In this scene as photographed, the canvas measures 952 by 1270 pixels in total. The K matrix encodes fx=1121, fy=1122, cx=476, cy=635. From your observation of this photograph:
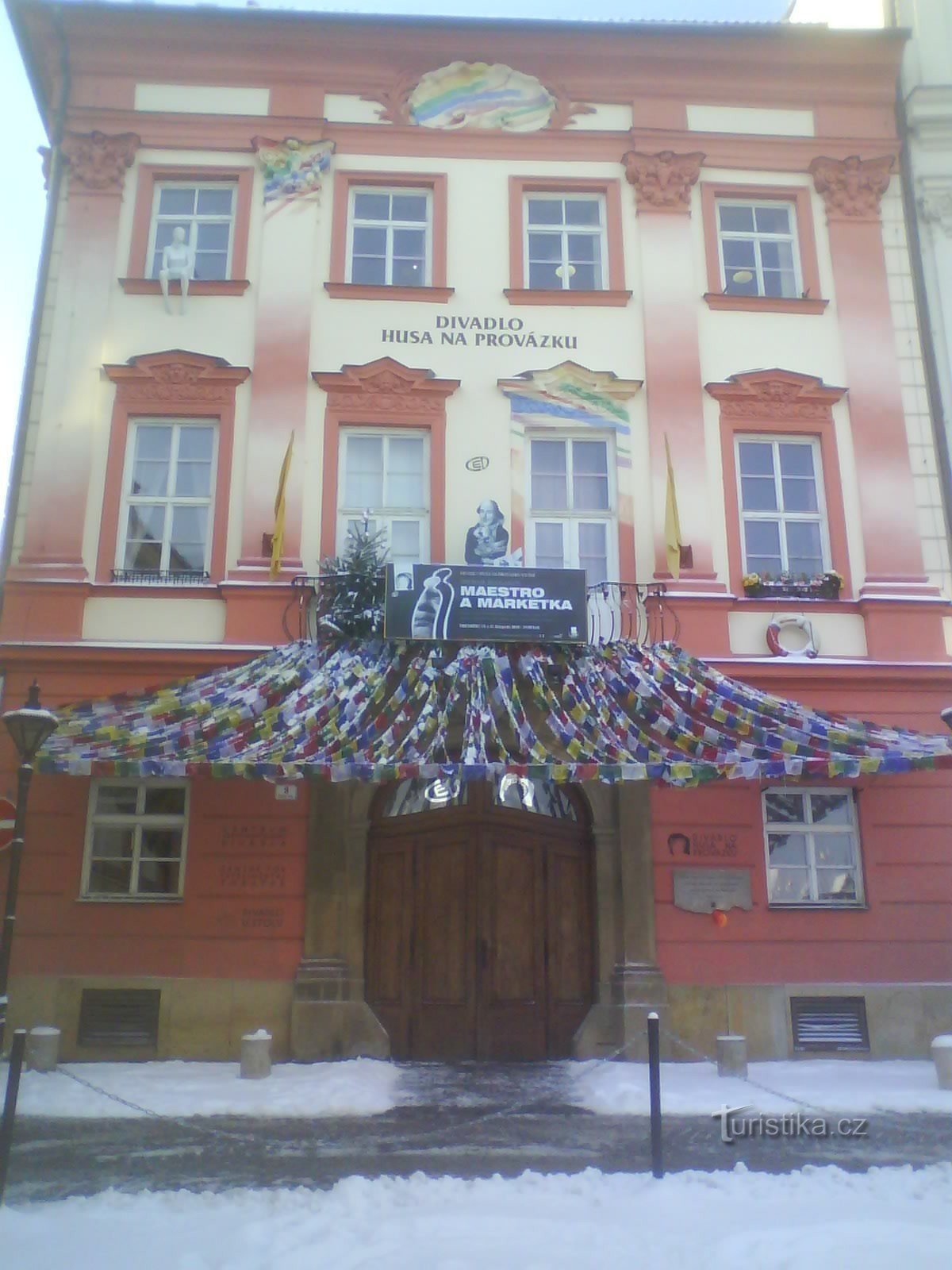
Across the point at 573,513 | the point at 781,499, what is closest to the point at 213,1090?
the point at 573,513

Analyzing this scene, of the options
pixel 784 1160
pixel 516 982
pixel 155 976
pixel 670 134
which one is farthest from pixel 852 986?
pixel 670 134

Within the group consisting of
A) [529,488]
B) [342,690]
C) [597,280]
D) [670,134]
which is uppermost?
[670,134]

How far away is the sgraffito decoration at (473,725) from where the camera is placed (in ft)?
30.2

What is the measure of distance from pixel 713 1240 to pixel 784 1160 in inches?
68.2

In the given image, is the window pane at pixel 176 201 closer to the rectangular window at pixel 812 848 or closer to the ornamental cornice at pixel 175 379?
the ornamental cornice at pixel 175 379

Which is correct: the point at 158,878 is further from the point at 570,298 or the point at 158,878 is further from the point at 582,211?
the point at 582,211

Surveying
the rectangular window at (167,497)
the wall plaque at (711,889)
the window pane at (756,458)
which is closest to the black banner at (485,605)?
the rectangular window at (167,497)

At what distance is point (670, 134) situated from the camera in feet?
44.5

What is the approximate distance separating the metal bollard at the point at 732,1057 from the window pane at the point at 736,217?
30.7 feet

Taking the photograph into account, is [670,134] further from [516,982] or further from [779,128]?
A: [516,982]

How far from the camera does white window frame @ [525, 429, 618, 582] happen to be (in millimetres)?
12297

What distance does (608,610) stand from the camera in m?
11.9

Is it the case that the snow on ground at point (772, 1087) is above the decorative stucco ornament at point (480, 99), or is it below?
below

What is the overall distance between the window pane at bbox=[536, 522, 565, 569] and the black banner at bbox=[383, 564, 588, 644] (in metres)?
1.06
